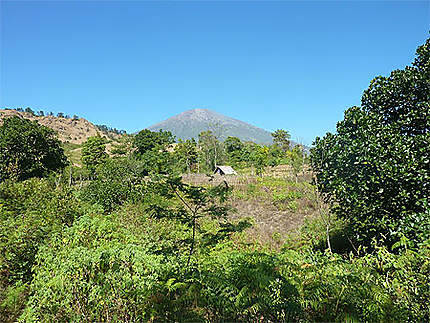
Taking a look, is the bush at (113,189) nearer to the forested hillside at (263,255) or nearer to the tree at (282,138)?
the forested hillside at (263,255)

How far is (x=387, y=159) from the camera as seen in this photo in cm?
452

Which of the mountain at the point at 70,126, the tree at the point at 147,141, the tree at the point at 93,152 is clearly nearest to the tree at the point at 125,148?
the tree at the point at 147,141

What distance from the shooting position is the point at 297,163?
2056cm

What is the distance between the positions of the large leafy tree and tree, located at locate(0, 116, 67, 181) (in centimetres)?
1626

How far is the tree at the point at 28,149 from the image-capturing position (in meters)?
15.0

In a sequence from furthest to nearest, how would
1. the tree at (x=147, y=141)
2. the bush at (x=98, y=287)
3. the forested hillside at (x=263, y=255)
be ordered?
the tree at (x=147, y=141) → the bush at (x=98, y=287) → the forested hillside at (x=263, y=255)

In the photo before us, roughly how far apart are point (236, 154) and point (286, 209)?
101 feet

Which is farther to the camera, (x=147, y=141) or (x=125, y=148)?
(x=125, y=148)

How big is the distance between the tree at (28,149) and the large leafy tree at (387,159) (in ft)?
53.3

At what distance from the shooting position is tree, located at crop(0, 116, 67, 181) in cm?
1500

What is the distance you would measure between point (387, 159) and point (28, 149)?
18660 millimetres

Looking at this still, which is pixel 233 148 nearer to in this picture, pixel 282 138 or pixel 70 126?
pixel 282 138

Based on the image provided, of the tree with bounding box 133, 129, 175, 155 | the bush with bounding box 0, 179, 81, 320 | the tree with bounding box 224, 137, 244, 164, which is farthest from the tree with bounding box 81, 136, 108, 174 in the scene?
the bush with bounding box 0, 179, 81, 320

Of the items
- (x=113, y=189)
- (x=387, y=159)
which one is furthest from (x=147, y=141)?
(x=387, y=159)
